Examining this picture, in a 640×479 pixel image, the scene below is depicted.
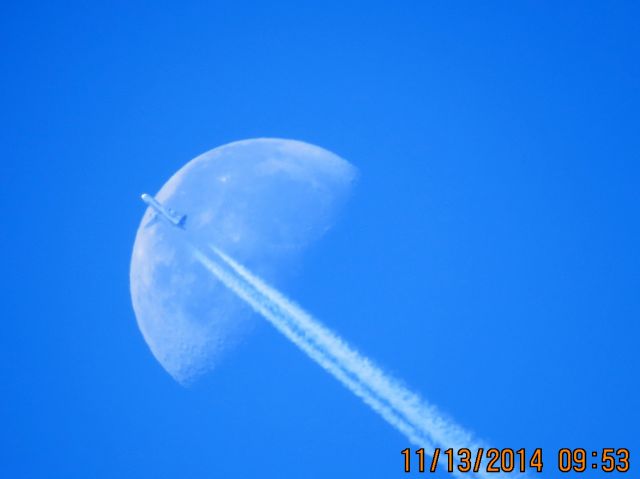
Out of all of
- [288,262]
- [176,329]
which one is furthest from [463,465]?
[176,329]

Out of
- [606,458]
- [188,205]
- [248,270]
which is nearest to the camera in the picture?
[606,458]

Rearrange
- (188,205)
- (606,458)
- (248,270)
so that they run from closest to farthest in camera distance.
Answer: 1. (606,458)
2. (248,270)
3. (188,205)

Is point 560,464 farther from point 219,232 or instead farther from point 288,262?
point 219,232

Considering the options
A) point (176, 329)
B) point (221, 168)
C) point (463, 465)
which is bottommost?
point (463, 465)

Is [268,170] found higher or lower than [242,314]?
higher

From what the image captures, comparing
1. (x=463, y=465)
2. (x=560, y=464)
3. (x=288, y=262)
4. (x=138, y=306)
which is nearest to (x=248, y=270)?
(x=288, y=262)

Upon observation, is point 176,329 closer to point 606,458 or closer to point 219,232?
point 219,232

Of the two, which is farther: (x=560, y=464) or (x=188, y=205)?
(x=188, y=205)
